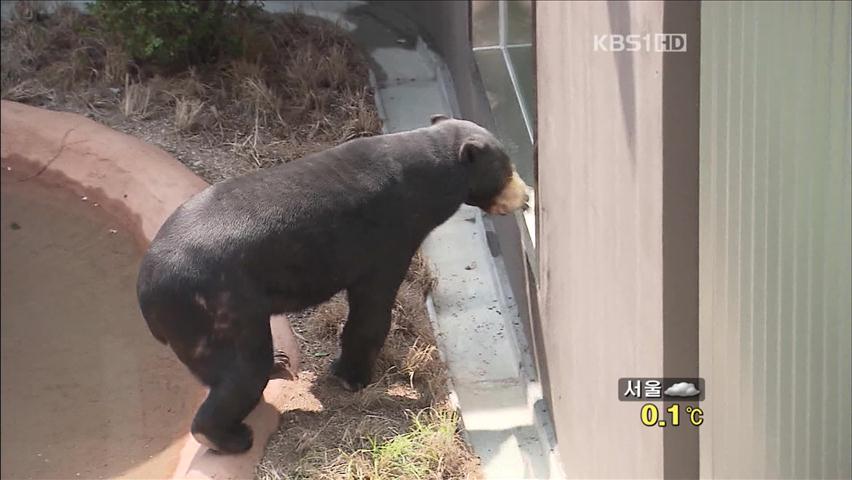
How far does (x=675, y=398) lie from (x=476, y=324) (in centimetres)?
289

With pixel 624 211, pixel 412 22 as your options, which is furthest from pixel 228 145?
pixel 624 211

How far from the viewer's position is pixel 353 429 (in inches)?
205

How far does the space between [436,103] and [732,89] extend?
5.10 meters

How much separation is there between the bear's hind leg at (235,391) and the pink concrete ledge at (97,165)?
5.03ft

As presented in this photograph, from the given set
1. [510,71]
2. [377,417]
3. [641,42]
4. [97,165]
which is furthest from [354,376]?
[641,42]

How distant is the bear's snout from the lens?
→ 5.45 meters

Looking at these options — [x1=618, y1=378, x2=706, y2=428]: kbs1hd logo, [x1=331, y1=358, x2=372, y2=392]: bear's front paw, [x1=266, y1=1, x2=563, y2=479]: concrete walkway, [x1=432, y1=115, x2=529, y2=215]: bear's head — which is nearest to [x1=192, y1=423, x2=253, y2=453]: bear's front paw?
[x1=331, y1=358, x2=372, y2=392]: bear's front paw

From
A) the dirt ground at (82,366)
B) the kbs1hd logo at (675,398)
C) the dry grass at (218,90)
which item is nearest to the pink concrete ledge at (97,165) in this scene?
the dirt ground at (82,366)

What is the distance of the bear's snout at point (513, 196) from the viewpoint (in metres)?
5.45

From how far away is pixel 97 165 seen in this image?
7.09 meters

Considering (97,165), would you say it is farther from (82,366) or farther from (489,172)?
(489,172)

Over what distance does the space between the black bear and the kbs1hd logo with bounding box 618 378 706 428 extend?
75.5 inches

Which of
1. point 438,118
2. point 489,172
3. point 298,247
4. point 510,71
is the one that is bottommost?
point 298,247

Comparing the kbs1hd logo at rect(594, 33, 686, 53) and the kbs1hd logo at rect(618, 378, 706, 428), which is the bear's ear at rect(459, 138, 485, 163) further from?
the kbs1hd logo at rect(618, 378, 706, 428)
